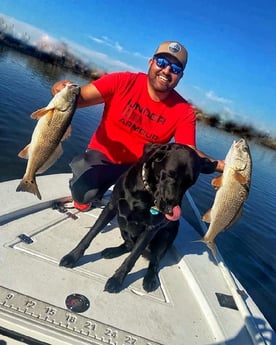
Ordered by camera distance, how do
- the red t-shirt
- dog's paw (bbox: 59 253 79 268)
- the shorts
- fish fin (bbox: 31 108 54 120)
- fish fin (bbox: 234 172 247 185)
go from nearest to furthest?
fish fin (bbox: 31 108 54 120) < fish fin (bbox: 234 172 247 185) < dog's paw (bbox: 59 253 79 268) < the red t-shirt < the shorts

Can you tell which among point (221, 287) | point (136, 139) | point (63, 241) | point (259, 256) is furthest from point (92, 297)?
point (259, 256)

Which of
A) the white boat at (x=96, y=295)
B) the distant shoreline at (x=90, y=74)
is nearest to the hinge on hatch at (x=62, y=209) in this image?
the white boat at (x=96, y=295)

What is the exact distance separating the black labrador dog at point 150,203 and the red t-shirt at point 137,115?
75 centimetres

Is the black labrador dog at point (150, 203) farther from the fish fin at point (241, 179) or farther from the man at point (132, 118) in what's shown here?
the man at point (132, 118)

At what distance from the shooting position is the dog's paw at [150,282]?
3288 mm

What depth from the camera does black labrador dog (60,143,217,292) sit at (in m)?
3.06

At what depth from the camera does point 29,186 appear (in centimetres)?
306

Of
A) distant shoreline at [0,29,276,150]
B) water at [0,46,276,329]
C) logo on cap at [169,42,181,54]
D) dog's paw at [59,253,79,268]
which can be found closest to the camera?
dog's paw at [59,253,79,268]

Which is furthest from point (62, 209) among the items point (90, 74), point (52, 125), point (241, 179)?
point (90, 74)

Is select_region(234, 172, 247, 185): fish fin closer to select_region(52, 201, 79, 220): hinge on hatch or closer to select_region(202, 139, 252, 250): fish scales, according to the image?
select_region(202, 139, 252, 250): fish scales

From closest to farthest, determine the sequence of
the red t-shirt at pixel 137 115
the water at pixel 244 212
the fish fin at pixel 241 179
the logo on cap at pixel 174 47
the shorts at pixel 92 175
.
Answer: the fish fin at pixel 241 179
the logo on cap at pixel 174 47
the red t-shirt at pixel 137 115
the shorts at pixel 92 175
the water at pixel 244 212

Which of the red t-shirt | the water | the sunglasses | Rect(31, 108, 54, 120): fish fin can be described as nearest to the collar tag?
the red t-shirt

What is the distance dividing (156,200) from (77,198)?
1553 mm

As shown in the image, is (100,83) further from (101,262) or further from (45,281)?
(45,281)
